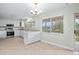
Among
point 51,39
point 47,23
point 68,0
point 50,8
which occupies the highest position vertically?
point 68,0

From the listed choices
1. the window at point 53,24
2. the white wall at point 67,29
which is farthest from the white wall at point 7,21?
the white wall at point 67,29

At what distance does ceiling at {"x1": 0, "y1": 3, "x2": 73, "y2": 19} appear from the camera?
1844 millimetres

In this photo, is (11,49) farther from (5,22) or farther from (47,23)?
(47,23)

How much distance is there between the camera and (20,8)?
1.88 metres

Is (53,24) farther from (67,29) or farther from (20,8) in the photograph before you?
(20,8)

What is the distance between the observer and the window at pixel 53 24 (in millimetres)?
1901

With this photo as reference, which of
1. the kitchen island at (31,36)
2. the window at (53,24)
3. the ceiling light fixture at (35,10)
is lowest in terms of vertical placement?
the kitchen island at (31,36)

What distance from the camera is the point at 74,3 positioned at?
1.81 m

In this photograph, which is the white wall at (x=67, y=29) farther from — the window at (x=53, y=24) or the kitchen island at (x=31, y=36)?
the kitchen island at (x=31, y=36)

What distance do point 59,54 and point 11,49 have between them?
31.2 inches

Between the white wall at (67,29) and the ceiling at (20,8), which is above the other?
the ceiling at (20,8)

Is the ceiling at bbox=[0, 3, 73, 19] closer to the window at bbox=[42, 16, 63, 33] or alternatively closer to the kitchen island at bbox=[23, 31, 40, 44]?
the window at bbox=[42, 16, 63, 33]

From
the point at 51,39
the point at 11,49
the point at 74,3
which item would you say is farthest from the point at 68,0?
the point at 11,49

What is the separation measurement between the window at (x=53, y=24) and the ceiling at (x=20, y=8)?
0.17 metres
